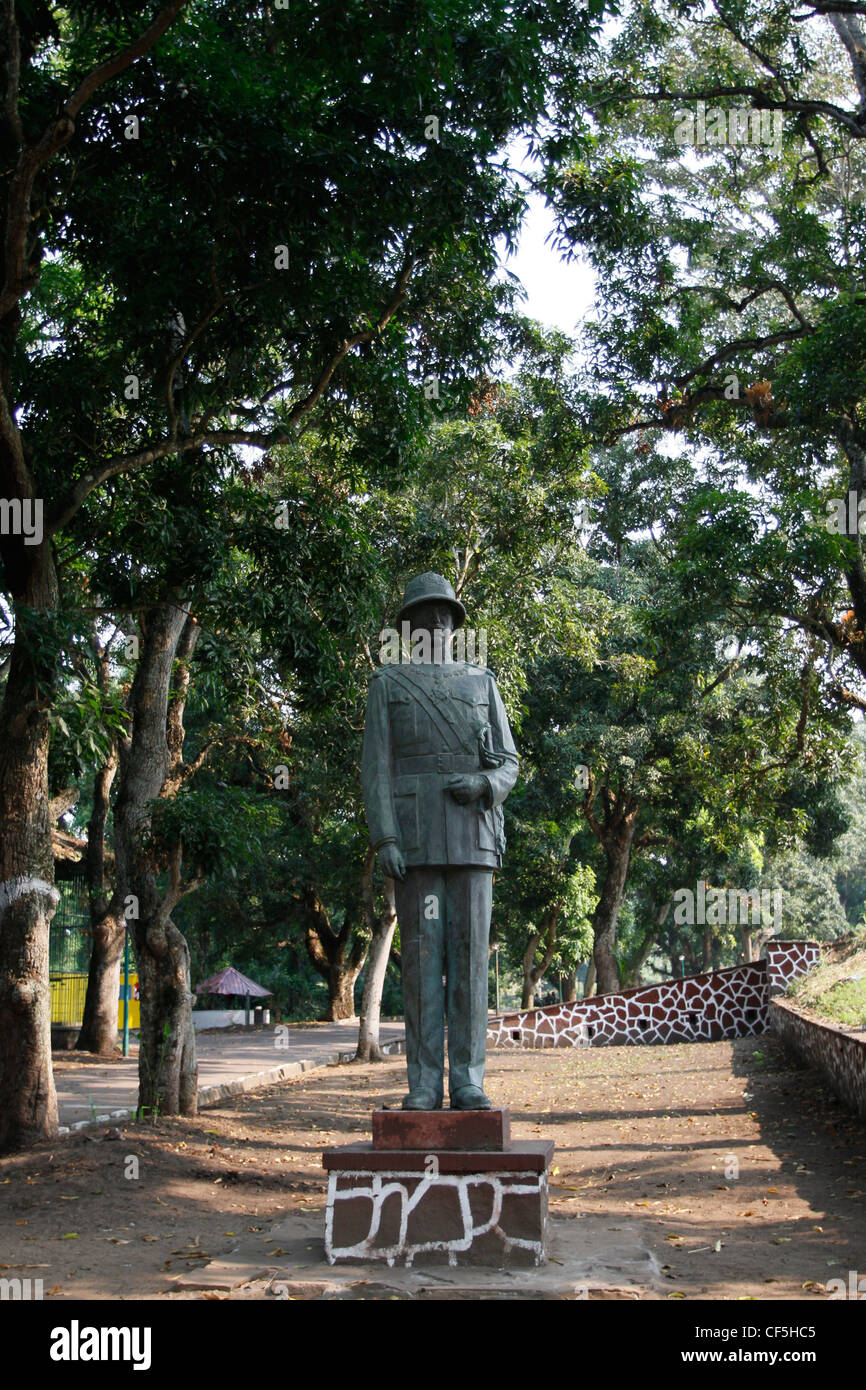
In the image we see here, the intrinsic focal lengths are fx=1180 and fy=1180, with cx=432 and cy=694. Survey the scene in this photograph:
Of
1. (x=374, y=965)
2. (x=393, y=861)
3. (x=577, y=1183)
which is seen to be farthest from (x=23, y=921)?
(x=374, y=965)

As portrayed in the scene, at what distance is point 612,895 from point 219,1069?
1087 cm

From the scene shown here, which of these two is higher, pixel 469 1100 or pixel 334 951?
pixel 469 1100

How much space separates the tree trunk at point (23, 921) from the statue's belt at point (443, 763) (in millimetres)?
3589

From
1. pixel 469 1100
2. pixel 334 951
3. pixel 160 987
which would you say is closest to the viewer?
pixel 469 1100

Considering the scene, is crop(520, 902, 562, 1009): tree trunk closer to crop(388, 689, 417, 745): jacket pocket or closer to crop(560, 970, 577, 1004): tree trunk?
crop(560, 970, 577, 1004): tree trunk

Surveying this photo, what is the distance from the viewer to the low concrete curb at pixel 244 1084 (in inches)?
438

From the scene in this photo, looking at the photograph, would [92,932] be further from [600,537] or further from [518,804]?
[600,537]

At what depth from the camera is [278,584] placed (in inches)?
402

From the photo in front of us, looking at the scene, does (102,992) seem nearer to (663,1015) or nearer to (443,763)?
(663,1015)

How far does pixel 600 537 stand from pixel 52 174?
18185 millimetres

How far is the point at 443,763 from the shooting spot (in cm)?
605

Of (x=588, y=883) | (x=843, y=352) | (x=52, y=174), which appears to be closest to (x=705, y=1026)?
(x=588, y=883)

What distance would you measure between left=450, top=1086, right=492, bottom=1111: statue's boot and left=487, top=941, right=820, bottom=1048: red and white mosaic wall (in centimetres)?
1700

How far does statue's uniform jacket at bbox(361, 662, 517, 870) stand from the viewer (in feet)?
19.4
